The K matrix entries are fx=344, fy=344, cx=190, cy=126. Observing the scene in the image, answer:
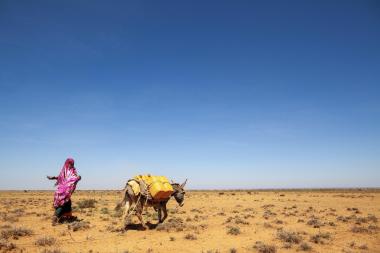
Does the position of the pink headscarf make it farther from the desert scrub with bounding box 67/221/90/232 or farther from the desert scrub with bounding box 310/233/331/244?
the desert scrub with bounding box 310/233/331/244

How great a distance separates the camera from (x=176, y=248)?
1237 cm

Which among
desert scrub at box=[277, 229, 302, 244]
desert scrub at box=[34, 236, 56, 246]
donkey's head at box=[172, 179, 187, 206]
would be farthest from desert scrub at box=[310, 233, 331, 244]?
desert scrub at box=[34, 236, 56, 246]

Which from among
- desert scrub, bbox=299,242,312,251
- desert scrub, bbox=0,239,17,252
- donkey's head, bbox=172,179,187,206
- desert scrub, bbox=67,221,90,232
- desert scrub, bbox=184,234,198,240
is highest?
donkey's head, bbox=172,179,187,206

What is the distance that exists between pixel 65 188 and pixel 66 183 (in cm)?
30

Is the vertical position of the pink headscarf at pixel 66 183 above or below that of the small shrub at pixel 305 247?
above

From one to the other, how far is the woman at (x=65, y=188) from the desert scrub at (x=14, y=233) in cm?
269

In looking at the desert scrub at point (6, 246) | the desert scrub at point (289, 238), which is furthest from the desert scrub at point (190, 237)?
the desert scrub at point (6, 246)

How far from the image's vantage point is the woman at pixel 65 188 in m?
17.3

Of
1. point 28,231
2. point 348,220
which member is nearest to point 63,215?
point 28,231

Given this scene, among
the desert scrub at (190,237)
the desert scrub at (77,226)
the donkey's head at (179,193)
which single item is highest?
the donkey's head at (179,193)

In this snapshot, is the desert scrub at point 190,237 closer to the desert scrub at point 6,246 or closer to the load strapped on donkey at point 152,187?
the load strapped on donkey at point 152,187

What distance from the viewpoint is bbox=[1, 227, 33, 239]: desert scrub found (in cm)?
1363

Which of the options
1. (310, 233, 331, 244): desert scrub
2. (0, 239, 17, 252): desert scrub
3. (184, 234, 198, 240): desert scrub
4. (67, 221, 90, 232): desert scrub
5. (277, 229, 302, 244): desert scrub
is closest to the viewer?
(0, 239, 17, 252): desert scrub

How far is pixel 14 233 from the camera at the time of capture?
45.7ft
